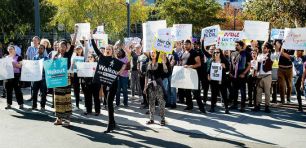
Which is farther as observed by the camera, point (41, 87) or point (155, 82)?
point (41, 87)

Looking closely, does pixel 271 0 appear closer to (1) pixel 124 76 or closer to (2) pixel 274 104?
(2) pixel 274 104

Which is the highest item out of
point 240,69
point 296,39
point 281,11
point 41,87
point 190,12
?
point 190,12

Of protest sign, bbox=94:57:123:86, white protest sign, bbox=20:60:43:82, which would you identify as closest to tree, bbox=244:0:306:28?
white protest sign, bbox=20:60:43:82

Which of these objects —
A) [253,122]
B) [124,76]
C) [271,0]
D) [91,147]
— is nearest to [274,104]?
[253,122]

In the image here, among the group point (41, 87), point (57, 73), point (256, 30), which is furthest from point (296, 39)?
point (41, 87)

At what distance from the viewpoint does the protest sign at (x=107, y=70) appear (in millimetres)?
8680

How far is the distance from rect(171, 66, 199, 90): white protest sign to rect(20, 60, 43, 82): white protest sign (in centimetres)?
361

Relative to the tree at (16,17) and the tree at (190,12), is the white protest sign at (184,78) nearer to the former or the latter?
the tree at (16,17)

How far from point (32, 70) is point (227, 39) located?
5639mm

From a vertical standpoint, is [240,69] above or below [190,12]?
below

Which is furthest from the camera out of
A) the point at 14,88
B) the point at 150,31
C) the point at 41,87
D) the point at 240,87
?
the point at 14,88

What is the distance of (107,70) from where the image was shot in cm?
870

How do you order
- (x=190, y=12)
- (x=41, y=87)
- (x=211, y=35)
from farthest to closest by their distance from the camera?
(x=190, y=12) → (x=41, y=87) → (x=211, y=35)

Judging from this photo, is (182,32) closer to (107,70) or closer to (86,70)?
(86,70)
